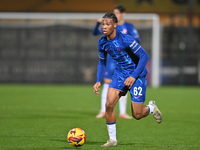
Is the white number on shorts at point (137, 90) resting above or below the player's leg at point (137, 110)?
above

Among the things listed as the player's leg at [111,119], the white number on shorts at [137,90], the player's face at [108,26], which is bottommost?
the player's leg at [111,119]

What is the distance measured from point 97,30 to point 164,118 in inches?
92.2

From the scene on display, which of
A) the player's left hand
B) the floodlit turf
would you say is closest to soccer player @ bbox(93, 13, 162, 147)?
the player's left hand

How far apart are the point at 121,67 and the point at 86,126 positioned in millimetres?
2087

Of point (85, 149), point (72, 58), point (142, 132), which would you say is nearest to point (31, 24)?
point (72, 58)

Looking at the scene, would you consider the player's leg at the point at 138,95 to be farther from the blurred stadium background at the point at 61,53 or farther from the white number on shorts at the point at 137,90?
the blurred stadium background at the point at 61,53

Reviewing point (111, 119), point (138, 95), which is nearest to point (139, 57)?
point (138, 95)

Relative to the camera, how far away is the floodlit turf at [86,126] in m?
6.06

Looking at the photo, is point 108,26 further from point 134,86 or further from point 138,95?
point 138,95

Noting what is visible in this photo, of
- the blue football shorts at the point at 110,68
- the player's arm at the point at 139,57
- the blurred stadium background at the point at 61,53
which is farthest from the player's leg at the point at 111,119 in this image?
the blurred stadium background at the point at 61,53

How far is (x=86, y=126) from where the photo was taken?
790 centimetres

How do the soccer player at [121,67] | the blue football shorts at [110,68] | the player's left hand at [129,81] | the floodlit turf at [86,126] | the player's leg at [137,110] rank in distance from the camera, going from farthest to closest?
the blue football shorts at [110,68]
the player's leg at [137,110]
the floodlit turf at [86,126]
the soccer player at [121,67]
the player's left hand at [129,81]

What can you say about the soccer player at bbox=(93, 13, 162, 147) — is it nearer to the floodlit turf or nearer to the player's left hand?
the player's left hand

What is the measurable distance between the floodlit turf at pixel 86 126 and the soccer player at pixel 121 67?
455mm
